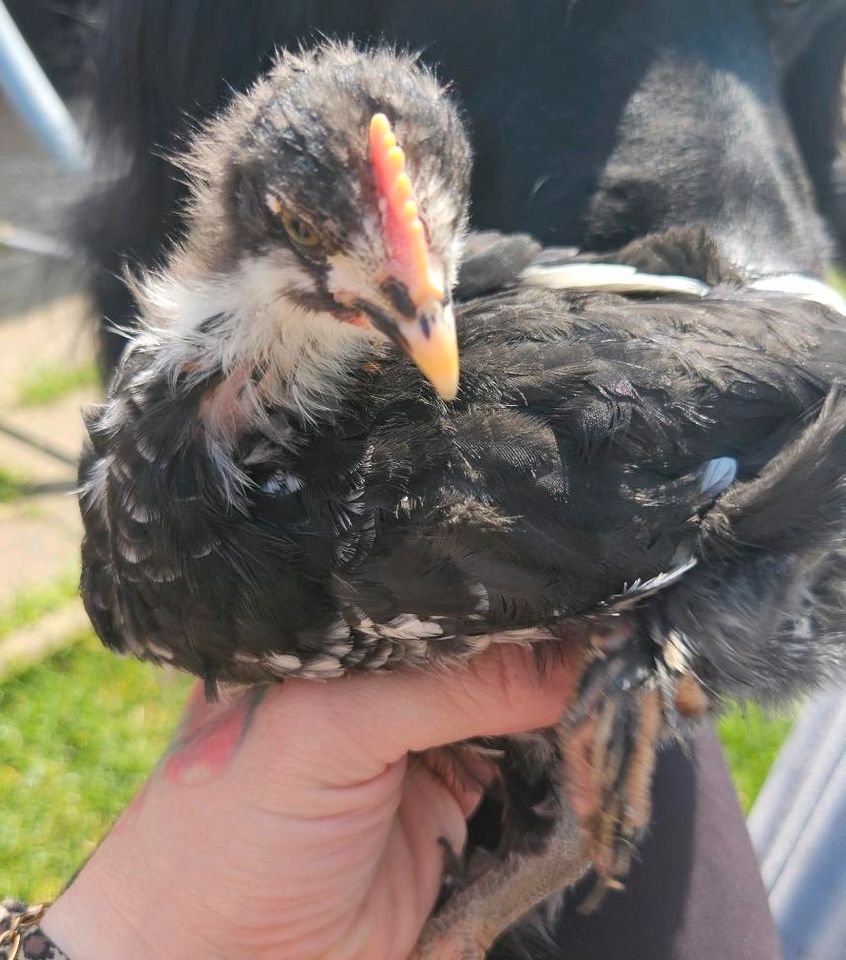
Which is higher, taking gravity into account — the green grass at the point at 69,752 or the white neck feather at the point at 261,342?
the white neck feather at the point at 261,342

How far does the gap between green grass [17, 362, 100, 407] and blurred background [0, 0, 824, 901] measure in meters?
0.46

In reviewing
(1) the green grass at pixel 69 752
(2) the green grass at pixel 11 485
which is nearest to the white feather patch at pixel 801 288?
(1) the green grass at pixel 69 752

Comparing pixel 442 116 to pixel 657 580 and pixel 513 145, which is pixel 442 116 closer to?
pixel 513 145

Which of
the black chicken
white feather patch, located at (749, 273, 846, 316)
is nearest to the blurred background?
the black chicken

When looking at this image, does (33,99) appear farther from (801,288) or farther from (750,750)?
(750,750)

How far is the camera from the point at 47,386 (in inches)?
183

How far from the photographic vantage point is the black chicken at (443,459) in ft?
3.92

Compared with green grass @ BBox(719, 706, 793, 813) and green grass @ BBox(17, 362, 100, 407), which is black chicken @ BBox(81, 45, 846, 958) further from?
green grass @ BBox(17, 362, 100, 407)

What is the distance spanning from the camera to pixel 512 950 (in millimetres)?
1746

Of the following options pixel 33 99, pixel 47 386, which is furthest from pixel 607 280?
pixel 47 386

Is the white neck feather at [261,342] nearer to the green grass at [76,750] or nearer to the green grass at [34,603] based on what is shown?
the green grass at [76,750]

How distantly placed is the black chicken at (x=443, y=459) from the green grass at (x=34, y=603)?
7.28 ft

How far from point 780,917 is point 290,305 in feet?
4.97

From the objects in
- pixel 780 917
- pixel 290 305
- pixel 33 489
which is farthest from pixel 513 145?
pixel 33 489
